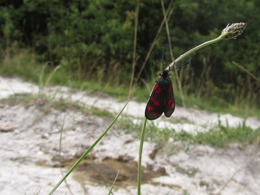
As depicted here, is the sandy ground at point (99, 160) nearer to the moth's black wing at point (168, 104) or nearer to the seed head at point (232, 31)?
the moth's black wing at point (168, 104)

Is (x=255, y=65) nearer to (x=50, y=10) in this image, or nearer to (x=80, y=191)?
(x=50, y=10)

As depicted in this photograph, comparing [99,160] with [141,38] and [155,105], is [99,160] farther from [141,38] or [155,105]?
[141,38]

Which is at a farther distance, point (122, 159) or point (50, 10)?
point (50, 10)

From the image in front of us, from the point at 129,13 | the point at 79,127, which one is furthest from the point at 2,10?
the point at 79,127

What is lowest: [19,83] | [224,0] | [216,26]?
[19,83]

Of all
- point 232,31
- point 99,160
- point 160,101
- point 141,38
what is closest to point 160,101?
point 160,101

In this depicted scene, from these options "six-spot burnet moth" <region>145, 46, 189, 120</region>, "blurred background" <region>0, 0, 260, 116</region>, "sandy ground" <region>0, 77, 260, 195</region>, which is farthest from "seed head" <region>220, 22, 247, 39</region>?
"blurred background" <region>0, 0, 260, 116</region>

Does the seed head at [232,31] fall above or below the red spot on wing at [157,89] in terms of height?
above

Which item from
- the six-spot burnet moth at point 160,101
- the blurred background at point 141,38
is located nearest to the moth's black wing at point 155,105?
the six-spot burnet moth at point 160,101
